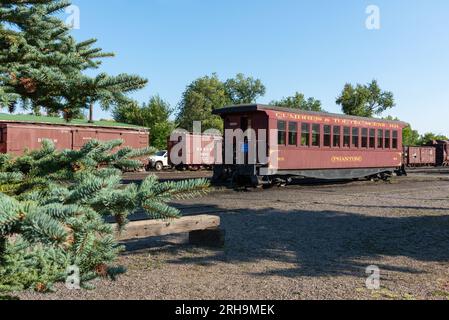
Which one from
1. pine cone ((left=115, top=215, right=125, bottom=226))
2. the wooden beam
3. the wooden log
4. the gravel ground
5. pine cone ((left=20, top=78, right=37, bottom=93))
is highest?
pine cone ((left=20, top=78, right=37, bottom=93))

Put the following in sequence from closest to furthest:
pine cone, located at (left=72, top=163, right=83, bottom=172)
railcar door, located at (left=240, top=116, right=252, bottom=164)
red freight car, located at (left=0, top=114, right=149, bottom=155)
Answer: pine cone, located at (left=72, top=163, right=83, bottom=172) → railcar door, located at (left=240, top=116, right=252, bottom=164) → red freight car, located at (left=0, top=114, right=149, bottom=155)

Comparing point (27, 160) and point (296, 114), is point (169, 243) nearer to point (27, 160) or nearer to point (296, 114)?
point (27, 160)

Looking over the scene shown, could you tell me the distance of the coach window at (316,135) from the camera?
18156 millimetres

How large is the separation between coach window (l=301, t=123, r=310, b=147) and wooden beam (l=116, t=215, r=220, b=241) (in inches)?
443

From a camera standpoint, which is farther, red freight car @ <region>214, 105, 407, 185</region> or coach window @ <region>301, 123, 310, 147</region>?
coach window @ <region>301, 123, 310, 147</region>

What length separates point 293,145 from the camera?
17.3 metres

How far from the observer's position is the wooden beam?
591 centimetres

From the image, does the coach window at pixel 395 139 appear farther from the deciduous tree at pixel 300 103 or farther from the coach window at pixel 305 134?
the deciduous tree at pixel 300 103

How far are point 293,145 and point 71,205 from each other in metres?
15.6

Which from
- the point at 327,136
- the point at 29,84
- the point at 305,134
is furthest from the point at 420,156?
the point at 29,84

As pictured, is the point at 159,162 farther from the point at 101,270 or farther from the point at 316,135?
the point at 101,270

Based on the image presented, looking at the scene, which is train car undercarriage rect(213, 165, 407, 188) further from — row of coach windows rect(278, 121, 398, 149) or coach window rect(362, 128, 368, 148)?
coach window rect(362, 128, 368, 148)

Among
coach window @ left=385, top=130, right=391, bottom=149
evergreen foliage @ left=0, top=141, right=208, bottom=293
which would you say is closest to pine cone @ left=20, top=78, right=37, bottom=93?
evergreen foliage @ left=0, top=141, right=208, bottom=293

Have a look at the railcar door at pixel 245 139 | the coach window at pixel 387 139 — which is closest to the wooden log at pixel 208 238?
the railcar door at pixel 245 139
